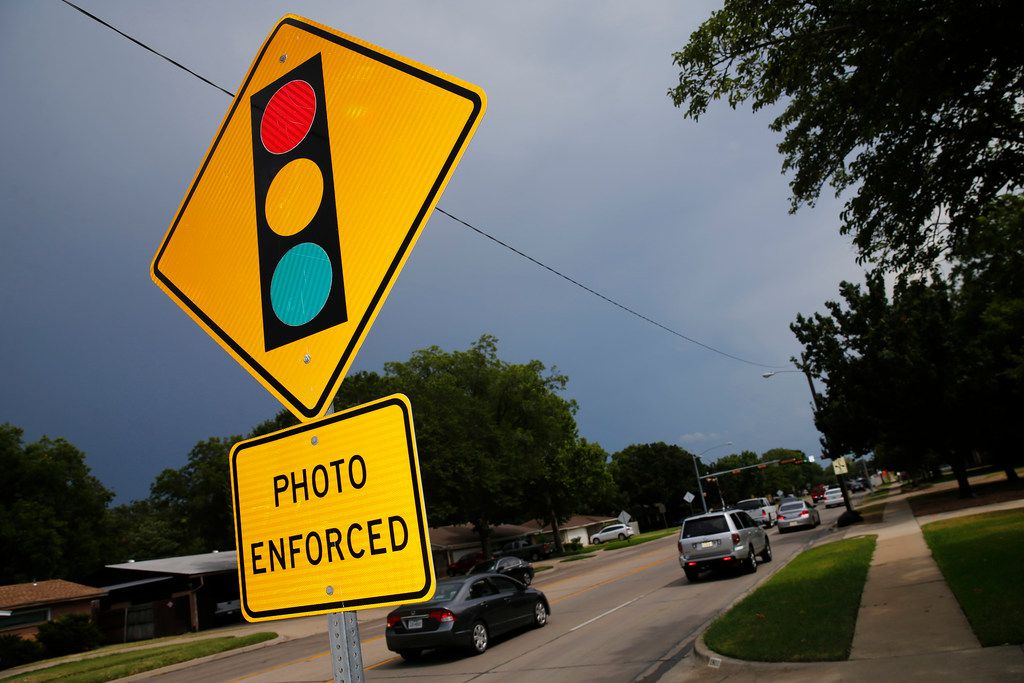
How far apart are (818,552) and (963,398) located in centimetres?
1599

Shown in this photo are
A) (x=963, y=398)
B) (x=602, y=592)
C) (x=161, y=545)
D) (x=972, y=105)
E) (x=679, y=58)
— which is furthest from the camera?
(x=161, y=545)

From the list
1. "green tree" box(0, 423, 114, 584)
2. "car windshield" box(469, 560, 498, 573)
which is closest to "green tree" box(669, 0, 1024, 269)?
"car windshield" box(469, 560, 498, 573)

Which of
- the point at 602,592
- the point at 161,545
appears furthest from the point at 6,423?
the point at 602,592

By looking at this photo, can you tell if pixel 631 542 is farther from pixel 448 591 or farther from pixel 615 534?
pixel 448 591

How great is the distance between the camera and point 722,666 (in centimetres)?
829

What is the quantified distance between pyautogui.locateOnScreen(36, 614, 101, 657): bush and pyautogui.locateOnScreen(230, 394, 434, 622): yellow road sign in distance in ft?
112

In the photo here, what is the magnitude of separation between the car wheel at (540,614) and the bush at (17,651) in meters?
23.7

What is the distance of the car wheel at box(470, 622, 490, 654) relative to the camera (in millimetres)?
12836

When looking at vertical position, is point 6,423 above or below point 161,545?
above

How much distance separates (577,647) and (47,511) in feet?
162

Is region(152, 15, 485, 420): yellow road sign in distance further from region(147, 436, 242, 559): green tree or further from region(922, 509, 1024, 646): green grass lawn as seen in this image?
region(147, 436, 242, 559): green tree

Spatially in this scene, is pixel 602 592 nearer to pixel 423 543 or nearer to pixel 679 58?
pixel 679 58

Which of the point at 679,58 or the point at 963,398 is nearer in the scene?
the point at 679,58

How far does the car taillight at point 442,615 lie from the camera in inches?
497
